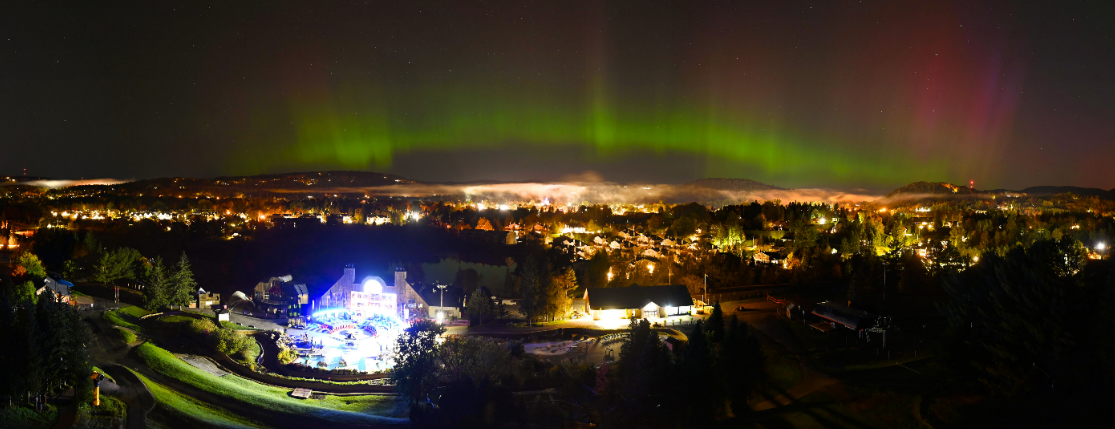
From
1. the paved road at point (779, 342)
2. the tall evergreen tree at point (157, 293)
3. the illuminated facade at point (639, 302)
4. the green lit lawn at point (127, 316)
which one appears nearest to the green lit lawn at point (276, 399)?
the green lit lawn at point (127, 316)

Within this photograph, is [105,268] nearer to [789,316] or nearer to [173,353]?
[173,353]

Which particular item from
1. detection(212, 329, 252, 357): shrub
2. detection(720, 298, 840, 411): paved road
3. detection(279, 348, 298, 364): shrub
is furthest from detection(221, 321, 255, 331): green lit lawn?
detection(720, 298, 840, 411): paved road

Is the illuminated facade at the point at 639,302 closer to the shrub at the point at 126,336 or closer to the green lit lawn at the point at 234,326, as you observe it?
the green lit lawn at the point at 234,326

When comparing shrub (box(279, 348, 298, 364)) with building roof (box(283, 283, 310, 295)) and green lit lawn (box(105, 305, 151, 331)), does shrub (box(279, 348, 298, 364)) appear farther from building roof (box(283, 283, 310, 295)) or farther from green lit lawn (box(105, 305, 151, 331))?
building roof (box(283, 283, 310, 295))

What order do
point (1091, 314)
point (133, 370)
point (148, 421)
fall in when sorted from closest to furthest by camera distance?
point (1091, 314) < point (148, 421) < point (133, 370)

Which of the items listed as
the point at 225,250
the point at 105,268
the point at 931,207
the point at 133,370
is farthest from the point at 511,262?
the point at 931,207

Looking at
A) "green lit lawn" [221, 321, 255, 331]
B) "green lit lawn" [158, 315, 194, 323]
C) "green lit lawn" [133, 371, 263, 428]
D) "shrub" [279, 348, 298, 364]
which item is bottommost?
"shrub" [279, 348, 298, 364]
